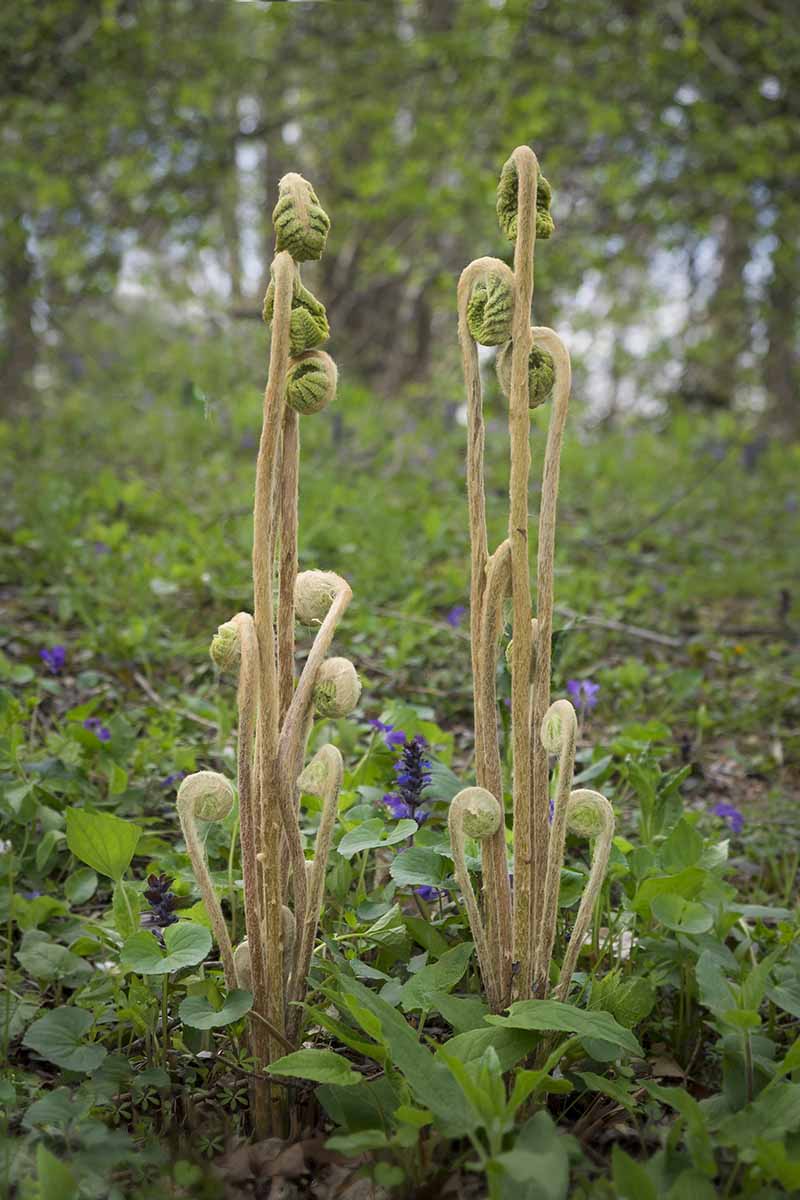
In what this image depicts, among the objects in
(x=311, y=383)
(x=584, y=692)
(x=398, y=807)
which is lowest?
(x=398, y=807)

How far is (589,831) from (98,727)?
4.95ft

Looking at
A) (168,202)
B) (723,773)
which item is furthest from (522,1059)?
(168,202)

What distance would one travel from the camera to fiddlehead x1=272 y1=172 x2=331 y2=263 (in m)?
1.25

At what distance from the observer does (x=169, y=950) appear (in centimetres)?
138

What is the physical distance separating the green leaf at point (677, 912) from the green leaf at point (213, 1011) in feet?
2.09

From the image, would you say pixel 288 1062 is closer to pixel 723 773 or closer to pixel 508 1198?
pixel 508 1198

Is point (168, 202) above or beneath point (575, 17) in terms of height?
beneath

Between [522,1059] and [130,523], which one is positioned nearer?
[522,1059]

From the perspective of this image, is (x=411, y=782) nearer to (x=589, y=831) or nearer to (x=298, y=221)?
(x=589, y=831)

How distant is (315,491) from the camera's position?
14.4 feet

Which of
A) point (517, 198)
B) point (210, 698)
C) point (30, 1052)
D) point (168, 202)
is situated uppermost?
point (168, 202)

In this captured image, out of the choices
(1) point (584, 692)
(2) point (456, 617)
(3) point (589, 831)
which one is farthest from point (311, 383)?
(2) point (456, 617)

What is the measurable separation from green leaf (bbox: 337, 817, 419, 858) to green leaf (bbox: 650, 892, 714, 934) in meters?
0.39

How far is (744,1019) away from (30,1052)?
3.56 feet
